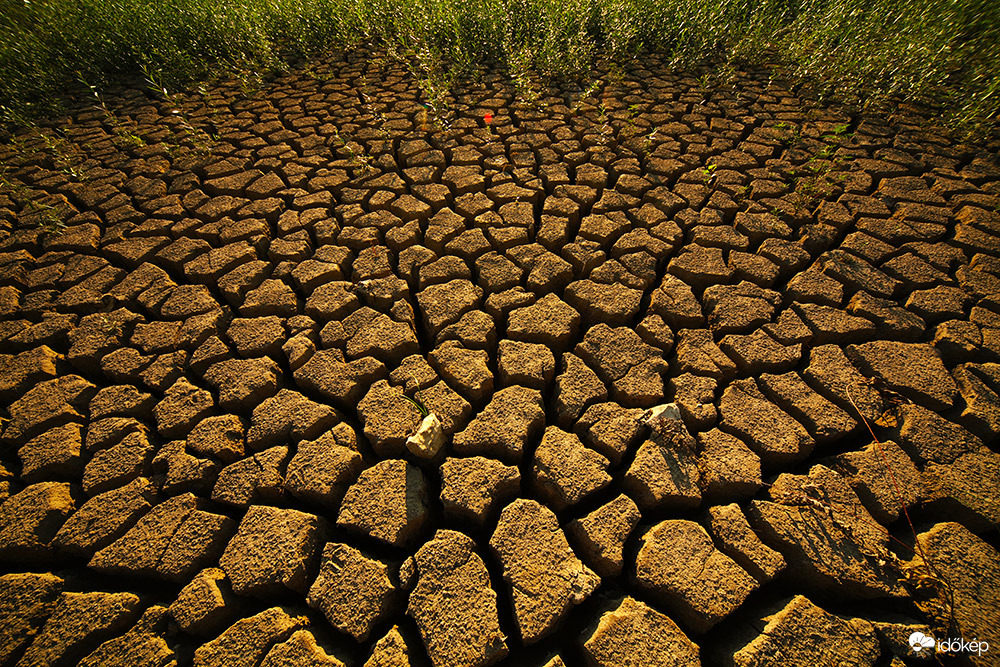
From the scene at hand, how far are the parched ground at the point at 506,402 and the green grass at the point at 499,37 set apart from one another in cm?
94

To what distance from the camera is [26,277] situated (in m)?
2.13

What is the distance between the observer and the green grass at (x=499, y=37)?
3.10m

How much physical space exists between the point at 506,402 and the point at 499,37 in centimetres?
388

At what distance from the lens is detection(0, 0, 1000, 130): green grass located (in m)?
3.10

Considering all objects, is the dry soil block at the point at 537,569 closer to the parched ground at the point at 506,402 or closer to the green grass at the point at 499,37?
the parched ground at the point at 506,402

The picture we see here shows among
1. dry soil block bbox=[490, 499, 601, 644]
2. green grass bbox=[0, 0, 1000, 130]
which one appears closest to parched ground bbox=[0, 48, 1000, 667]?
dry soil block bbox=[490, 499, 601, 644]

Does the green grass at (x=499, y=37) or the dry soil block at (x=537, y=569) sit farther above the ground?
the green grass at (x=499, y=37)

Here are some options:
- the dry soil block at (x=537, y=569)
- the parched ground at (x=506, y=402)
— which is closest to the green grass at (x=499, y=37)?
the parched ground at (x=506, y=402)

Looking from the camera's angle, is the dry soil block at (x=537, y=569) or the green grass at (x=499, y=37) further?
the green grass at (x=499, y=37)

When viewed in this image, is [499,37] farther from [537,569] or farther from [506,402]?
[537,569]

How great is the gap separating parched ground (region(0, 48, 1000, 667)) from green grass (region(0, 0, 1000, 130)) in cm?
94

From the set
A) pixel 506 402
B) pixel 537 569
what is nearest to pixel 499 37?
pixel 506 402

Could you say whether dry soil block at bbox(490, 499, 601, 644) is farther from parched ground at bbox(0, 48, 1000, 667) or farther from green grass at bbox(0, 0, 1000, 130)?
green grass at bbox(0, 0, 1000, 130)

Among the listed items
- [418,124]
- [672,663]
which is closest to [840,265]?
[672,663]
